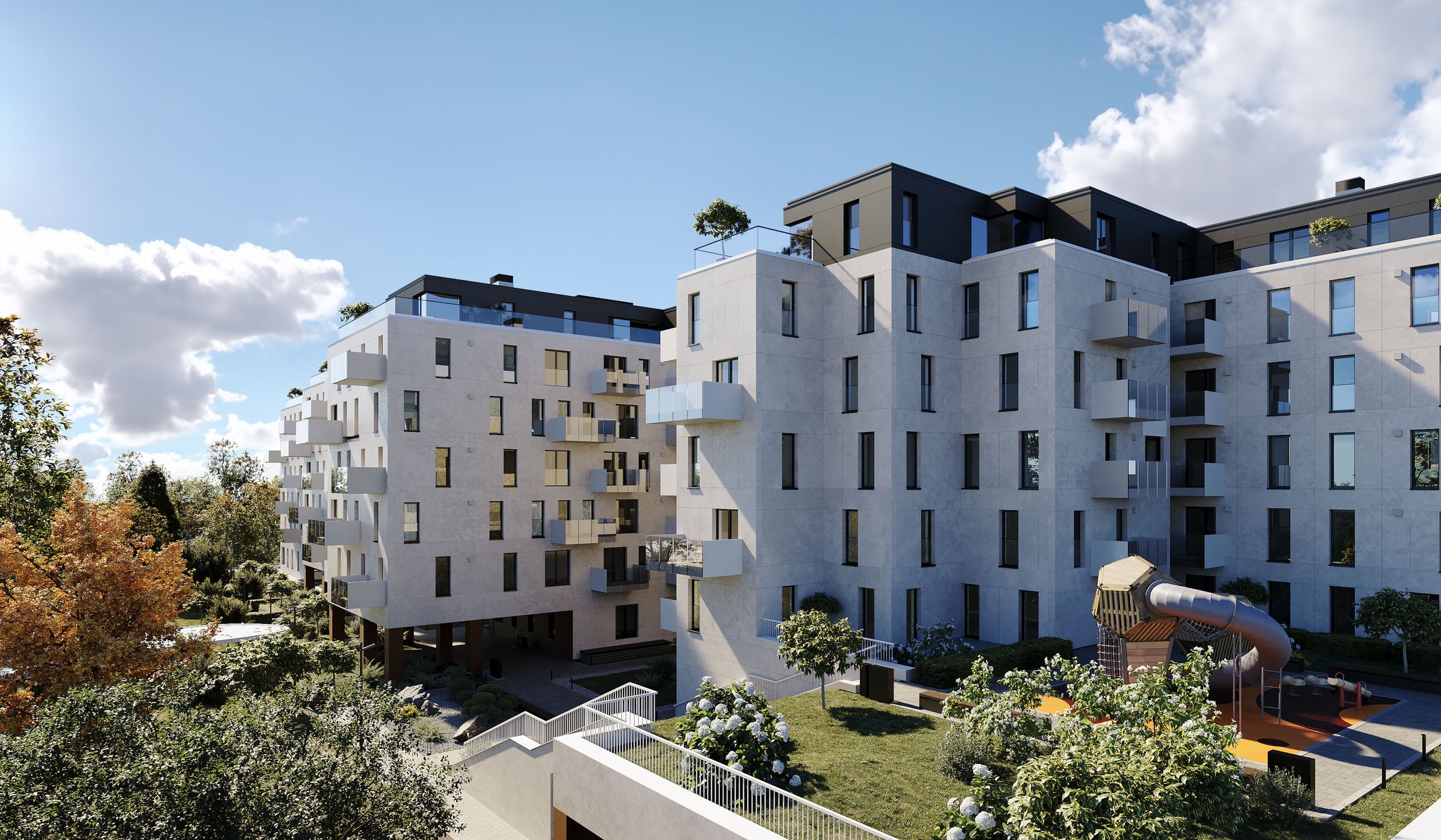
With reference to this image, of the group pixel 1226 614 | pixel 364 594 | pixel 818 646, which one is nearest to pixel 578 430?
pixel 364 594

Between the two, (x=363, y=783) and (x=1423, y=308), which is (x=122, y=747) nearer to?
(x=363, y=783)

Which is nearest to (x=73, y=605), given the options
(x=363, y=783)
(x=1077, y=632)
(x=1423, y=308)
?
(x=363, y=783)

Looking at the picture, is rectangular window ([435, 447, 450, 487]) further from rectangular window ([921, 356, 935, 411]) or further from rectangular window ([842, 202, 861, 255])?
rectangular window ([921, 356, 935, 411])

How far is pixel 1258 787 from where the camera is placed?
14.2 meters

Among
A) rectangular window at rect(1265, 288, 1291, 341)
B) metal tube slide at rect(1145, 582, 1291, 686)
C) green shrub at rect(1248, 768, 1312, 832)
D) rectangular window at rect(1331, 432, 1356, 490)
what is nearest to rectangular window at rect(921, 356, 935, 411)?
metal tube slide at rect(1145, 582, 1291, 686)

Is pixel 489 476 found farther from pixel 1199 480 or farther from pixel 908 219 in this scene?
pixel 1199 480

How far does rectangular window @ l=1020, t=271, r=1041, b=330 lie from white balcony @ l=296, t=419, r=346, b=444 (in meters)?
30.5

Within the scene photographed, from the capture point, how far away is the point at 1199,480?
30734mm

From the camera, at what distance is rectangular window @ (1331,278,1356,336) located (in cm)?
2817

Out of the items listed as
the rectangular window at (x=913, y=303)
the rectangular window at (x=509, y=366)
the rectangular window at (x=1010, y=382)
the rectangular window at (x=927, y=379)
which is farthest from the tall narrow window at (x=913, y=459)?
the rectangular window at (x=509, y=366)

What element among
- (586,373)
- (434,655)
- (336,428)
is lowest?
(434,655)

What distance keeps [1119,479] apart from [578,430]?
22.8 metres

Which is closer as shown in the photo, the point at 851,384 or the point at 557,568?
the point at 851,384

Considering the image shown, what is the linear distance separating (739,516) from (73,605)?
18.9 meters
